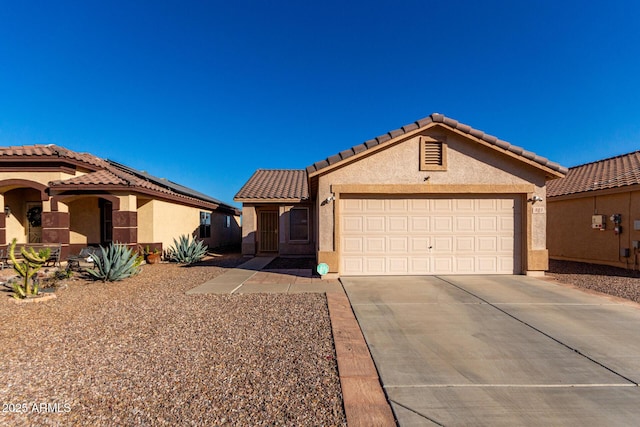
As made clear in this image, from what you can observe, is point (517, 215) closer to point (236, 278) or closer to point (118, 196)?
point (236, 278)

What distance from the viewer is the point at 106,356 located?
12.2 ft

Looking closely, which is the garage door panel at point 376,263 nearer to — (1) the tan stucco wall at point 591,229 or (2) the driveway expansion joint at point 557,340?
(2) the driveway expansion joint at point 557,340

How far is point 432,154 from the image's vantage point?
871 centimetres

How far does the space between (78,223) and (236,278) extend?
9473mm

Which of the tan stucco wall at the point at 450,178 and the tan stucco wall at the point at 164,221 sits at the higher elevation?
the tan stucco wall at the point at 450,178

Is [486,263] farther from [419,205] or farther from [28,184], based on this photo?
[28,184]

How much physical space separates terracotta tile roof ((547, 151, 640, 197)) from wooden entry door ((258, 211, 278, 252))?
13.1 m

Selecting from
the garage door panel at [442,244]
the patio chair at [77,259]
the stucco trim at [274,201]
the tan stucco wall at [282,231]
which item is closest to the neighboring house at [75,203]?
the patio chair at [77,259]

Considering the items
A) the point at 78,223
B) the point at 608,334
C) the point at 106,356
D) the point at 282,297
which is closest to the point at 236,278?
the point at 282,297

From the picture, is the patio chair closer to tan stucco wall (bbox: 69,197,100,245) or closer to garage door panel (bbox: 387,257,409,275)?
tan stucco wall (bbox: 69,197,100,245)

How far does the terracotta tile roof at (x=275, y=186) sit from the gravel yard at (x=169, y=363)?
29.0 ft

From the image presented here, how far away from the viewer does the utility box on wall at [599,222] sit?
1095cm

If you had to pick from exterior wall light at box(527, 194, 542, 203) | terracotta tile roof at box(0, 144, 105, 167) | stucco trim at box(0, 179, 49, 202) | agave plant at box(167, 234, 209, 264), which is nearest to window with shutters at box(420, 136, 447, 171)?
exterior wall light at box(527, 194, 542, 203)

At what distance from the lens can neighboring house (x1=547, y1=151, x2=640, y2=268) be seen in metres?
10.1
